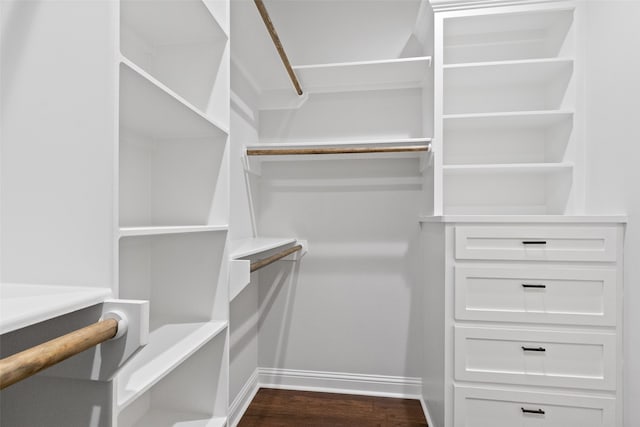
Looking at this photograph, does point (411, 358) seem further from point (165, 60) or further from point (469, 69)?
point (165, 60)

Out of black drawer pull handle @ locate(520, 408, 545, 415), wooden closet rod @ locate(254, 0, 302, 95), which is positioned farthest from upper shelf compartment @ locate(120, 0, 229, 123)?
black drawer pull handle @ locate(520, 408, 545, 415)

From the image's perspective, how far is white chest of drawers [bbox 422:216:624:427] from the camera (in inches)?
51.8

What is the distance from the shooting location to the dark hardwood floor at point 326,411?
172 centimetres

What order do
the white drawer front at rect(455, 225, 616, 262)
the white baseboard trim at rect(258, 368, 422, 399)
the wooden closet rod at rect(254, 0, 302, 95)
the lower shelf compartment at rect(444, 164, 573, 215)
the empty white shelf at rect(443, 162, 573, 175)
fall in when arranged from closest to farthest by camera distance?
1. the wooden closet rod at rect(254, 0, 302, 95)
2. the white drawer front at rect(455, 225, 616, 262)
3. the empty white shelf at rect(443, 162, 573, 175)
4. the lower shelf compartment at rect(444, 164, 573, 215)
5. the white baseboard trim at rect(258, 368, 422, 399)

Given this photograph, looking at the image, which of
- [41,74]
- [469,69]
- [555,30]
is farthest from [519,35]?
[41,74]

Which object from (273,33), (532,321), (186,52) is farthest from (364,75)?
(532,321)

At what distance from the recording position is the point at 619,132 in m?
1.35

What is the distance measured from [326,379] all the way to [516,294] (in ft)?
4.09

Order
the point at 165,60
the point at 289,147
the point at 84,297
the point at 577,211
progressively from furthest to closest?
the point at 289,147, the point at 577,211, the point at 165,60, the point at 84,297

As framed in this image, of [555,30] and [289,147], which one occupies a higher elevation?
[555,30]

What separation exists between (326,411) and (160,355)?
131cm

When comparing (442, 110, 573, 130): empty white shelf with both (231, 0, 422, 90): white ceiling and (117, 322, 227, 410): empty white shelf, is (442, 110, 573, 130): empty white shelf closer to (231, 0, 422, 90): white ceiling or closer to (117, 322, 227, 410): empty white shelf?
(231, 0, 422, 90): white ceiling

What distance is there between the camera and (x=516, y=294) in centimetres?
137

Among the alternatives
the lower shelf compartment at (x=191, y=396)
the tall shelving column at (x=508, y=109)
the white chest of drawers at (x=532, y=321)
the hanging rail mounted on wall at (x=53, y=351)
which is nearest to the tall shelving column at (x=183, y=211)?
the lower shelf compartment at (x=191, y=396)
